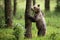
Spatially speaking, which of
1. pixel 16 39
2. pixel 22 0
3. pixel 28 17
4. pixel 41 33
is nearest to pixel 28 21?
pixel 28 17

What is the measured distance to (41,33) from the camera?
1175 centimetres

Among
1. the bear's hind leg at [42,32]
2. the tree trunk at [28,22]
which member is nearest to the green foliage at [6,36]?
the tree trunk at [28,22]

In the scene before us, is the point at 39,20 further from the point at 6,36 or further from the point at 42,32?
the point at 6,36

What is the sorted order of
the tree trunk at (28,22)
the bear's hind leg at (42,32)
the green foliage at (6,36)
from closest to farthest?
the green foliage at (6,36) < the tree trunk at (28,22) < the bear's hind leg at (42,32)

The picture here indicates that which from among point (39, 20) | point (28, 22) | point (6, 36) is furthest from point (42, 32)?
point (6, 36)

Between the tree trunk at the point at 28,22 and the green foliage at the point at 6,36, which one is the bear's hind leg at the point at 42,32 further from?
the green foliage at the point at 6,36

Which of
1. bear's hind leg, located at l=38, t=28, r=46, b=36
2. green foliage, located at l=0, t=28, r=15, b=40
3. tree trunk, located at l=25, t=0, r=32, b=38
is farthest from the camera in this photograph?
bear's hind leg, located at l=38, t=28, r=46, b=36

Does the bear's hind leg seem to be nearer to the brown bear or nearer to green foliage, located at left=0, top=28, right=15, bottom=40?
the brown bear

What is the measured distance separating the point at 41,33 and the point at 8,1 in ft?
9.59

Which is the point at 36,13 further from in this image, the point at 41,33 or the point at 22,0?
the point at 22,0

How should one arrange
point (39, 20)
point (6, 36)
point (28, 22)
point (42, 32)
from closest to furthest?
point (6, 36) < point (28, 22) < point (42, 32) < point (39, 20)

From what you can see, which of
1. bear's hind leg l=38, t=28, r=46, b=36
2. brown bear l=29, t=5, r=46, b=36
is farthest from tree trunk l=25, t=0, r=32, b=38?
bear's hind leg l=38, t=28, r=46, b=36

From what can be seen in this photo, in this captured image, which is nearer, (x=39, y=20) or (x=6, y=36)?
(x=6, y=36)

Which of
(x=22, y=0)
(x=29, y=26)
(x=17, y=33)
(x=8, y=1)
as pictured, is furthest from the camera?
(x=22, y=0)
